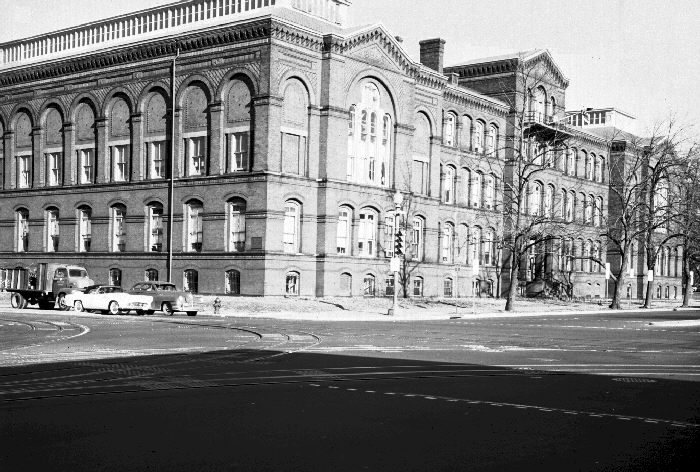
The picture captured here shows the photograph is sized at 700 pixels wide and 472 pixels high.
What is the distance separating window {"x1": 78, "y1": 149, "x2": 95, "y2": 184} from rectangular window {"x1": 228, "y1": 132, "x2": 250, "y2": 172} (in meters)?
11.8

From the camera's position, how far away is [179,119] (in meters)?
49.6

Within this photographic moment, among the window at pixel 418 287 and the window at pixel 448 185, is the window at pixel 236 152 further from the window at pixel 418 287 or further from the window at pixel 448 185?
the window at pixel 448 185

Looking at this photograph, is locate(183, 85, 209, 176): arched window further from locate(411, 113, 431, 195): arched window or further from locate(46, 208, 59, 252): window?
locate(411, 113, 431, 195): arched window

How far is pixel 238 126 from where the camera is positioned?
47.3 metres

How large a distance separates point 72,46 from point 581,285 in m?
47.9

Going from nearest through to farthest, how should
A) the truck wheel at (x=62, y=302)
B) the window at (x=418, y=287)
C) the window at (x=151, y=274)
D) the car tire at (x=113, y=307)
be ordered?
1. the car tire at (x=113, y=307)
2. the truck wheel at (x=62, y=302)
3. the window at (x=151, y=274)
4. the window at (x=418, y=287)

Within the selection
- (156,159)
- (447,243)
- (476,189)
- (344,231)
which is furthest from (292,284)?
(476,189)

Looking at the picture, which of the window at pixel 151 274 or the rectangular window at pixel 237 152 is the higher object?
the rectangular window at pixel 237 152

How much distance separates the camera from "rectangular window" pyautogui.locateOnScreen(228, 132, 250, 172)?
47.3m

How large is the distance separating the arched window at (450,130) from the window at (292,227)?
1815 cm

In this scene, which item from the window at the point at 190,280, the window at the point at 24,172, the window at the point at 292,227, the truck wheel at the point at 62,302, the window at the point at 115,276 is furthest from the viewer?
the window at the point at 24,172

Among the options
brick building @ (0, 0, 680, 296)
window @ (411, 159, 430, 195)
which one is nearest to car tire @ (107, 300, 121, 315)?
brick building @ (0, 0, 680, 296)

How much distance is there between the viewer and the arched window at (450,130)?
62.6 metres

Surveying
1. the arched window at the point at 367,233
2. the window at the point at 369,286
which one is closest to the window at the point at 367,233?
the arched window at the point at 367,233
